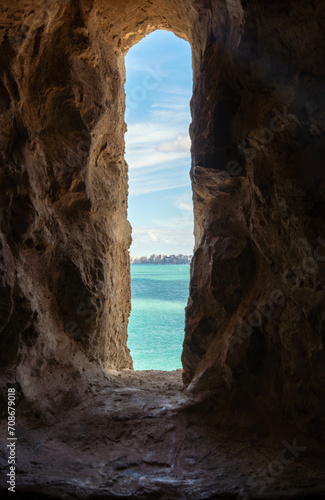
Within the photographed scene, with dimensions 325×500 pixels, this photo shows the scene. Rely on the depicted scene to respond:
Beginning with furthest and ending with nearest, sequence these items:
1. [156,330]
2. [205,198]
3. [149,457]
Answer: [156,330] < [205,198] < [149,457]

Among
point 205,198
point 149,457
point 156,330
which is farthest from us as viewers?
point 156,330

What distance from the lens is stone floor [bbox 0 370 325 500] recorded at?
6.25 ft

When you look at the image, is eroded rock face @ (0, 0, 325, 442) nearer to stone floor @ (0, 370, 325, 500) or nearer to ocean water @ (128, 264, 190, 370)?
stone floor @ (0, 370, 325, 500)

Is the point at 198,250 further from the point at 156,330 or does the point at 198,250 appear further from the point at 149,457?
the point at 156,330

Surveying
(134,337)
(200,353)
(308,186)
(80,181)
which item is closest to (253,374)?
(200,353)

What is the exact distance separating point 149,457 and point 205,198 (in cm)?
208

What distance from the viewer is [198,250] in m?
3.12

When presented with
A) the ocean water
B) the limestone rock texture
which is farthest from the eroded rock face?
the ocean water

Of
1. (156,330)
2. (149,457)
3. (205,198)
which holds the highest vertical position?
(205,198)

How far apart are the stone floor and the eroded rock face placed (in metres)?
0.22

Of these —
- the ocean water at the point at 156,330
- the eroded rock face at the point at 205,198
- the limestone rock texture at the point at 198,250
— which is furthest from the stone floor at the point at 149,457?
the ocean water at the point at 156,330

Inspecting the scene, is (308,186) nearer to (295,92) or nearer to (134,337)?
(295,92)

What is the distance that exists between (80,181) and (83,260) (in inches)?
28.7

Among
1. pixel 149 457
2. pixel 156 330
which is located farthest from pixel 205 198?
pixel 156 330
